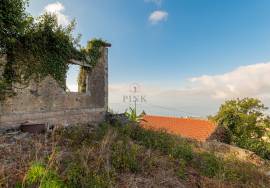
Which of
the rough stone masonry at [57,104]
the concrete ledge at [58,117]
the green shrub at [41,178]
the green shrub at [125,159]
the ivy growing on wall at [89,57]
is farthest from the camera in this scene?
the ivy growing on wall at [89,57]

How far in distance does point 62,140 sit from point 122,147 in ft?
6.40

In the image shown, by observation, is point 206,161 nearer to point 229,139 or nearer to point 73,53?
point 73,53

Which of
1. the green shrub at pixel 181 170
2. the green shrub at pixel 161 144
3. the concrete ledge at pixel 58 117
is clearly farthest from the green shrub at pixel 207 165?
the concrete ledge at pixel 58 117

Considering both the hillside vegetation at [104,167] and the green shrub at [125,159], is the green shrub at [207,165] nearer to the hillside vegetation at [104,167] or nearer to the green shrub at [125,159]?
the hillside vegetation at [104,167]

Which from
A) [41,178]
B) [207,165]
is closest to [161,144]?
[207,165]

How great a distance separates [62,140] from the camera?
8414 millimetres

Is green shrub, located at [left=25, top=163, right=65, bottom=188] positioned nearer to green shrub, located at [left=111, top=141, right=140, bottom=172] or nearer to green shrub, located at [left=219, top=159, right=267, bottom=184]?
green shrub, located at [left=111, top=141, right=140, bottom=172]

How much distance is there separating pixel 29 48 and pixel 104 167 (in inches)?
235

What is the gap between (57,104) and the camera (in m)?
11.4

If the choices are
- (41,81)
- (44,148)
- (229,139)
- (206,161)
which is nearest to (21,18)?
(41,81)

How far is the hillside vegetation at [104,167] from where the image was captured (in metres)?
5.23

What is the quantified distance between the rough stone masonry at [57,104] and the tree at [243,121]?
46.2ft

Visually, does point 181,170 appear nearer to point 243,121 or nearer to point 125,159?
point 125,159

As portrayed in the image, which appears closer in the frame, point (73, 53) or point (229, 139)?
point (73, 53)
